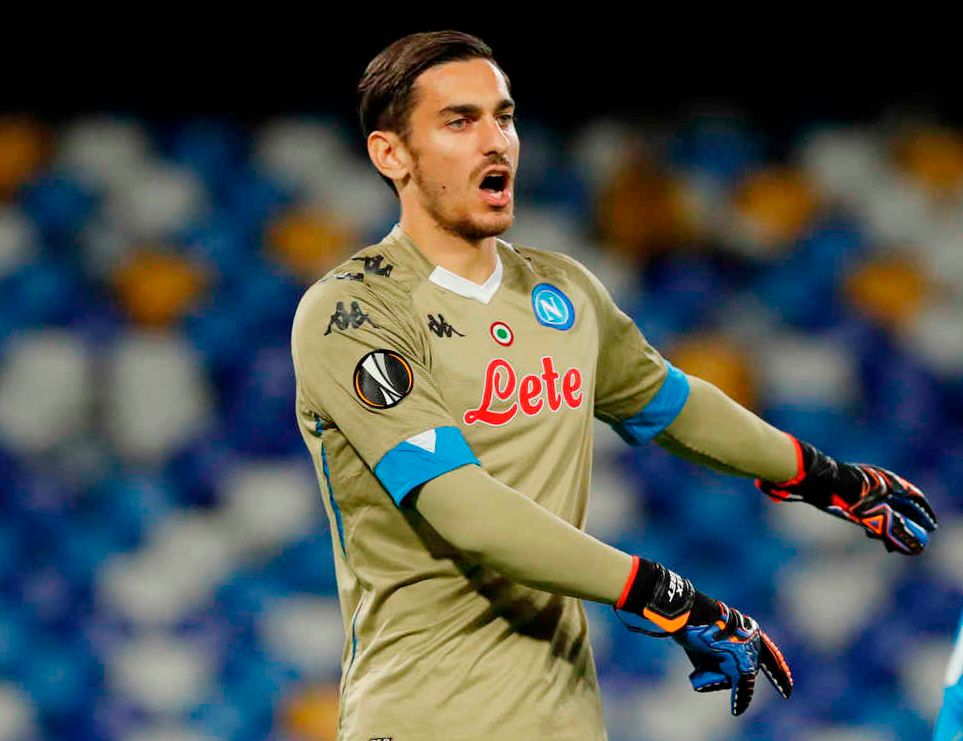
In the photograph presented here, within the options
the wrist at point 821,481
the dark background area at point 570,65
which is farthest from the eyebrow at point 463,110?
the dark background area at point 570,65

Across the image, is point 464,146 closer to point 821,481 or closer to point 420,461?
point 420,461

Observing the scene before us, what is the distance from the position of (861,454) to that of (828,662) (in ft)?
2.62

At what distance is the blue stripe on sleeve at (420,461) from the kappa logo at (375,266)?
0.30 meters

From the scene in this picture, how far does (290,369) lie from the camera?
5.55 m

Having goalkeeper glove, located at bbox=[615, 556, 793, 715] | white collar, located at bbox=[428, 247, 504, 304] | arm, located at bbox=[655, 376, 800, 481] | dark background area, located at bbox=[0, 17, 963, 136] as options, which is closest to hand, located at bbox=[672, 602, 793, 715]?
goalkeeper glove, located at bbox=[615, 556, 793, 715]

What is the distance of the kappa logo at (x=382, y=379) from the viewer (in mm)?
2102

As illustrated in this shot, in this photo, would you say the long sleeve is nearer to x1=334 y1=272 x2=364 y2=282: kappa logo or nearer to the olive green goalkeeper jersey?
the olive green goalkeeper jersey

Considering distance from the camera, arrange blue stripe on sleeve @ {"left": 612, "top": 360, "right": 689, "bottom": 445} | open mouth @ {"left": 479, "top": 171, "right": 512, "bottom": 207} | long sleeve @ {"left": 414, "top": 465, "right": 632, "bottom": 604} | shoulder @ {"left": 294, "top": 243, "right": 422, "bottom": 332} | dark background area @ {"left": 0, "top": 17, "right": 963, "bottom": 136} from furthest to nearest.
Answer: dark background area @ {"left": 0, "top": 17, "right": 963, "bottom": 136} < blue stripe on sleeve @ {"left": 612, "top": 360, "right": 689, "bottom": 445} < open mouth @ {"left": 479, "top": 171, "right": 512, "bottom": 207} < shoulder @ {"left": 294, "top": 243, "right": 422, "bottom": 332} < long sleeve @ {"left": 414, "top": 465, "right": 632, "bottom": 604}

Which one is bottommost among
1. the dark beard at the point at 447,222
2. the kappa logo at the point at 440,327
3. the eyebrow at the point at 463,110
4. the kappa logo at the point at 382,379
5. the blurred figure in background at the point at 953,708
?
the blurred figure in background at the point at 953,708

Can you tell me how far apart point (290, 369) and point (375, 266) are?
10.9 feet

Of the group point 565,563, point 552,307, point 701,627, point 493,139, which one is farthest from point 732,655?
point 493,139

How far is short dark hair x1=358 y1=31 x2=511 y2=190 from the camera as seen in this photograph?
2.28m

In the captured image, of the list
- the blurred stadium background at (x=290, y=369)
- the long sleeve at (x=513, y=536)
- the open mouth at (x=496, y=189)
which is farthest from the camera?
the blurred stadium background at (x=290, y=369)

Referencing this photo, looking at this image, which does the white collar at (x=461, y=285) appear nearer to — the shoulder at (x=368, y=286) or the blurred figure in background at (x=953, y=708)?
the shoulder at (x=368, y=286)
